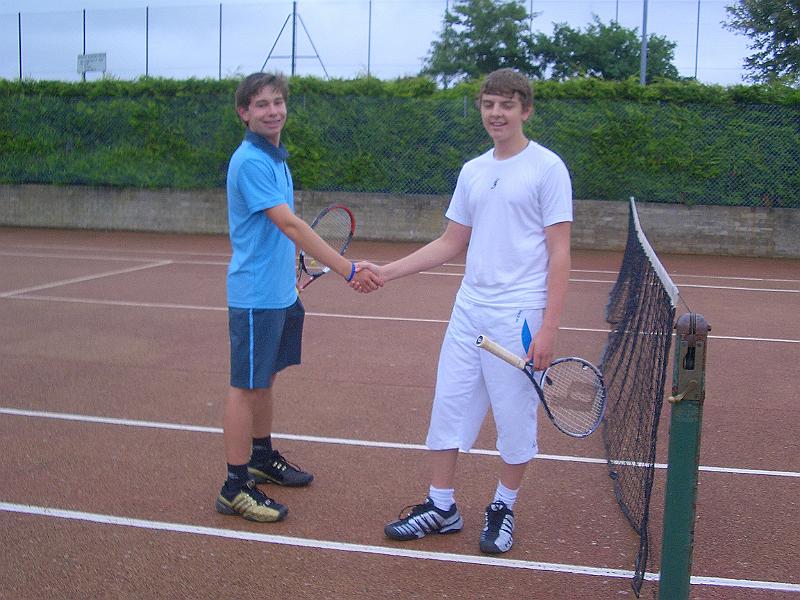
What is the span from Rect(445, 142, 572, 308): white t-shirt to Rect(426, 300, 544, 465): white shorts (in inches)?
2.7

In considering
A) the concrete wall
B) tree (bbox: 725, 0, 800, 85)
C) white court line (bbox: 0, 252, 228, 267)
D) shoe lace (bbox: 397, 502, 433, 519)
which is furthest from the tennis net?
tree (bbox: 725, 0, 800, 85)

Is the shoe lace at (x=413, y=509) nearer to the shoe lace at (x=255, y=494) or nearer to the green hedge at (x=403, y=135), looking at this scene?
the shoe lace at (x=255, y=494)

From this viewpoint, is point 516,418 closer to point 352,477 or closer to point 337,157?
point 352,477

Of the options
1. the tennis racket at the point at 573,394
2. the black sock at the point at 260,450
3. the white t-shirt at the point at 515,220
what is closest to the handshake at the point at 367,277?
the white t-shirt at the point at 515,220

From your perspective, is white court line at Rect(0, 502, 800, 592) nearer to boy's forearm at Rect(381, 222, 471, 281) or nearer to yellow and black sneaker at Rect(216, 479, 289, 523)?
yellow and black sneaker at Rect(216, 479, 289, 523)

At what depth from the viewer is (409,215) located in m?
19.0

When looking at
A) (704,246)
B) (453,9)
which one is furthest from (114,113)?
(453,9)

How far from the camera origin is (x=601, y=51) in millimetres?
33062

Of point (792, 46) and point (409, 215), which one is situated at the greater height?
point (792, 46)

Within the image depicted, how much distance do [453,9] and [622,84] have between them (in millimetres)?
15327

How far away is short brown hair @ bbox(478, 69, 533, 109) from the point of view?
3902 mm

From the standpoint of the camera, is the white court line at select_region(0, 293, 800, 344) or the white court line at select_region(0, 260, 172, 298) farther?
the white court line at select_region(0, 260, 172, 298)

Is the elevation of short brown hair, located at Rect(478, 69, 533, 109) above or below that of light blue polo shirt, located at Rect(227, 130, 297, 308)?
above

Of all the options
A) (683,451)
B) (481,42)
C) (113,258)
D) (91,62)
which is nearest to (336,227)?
(683,451)
